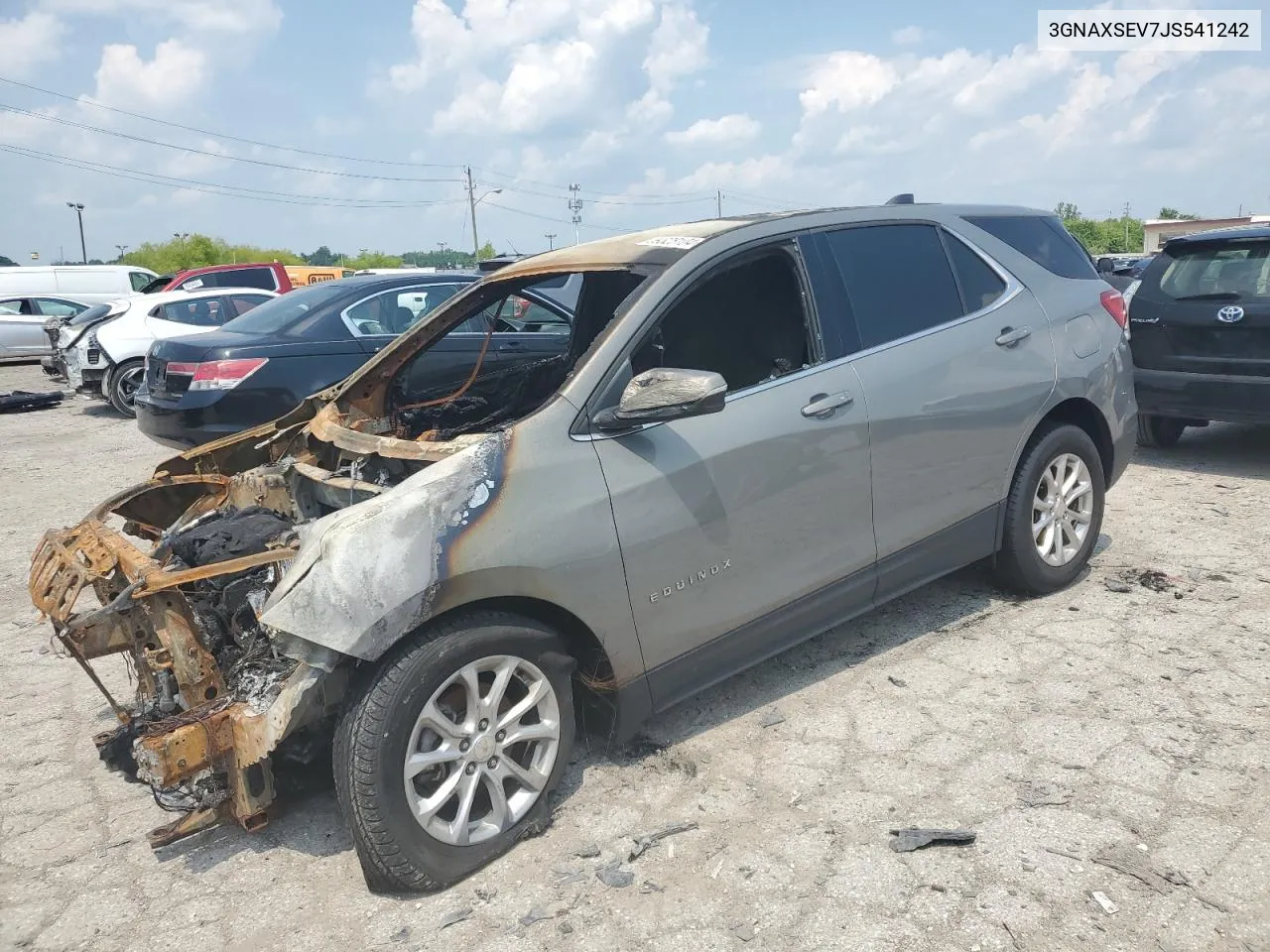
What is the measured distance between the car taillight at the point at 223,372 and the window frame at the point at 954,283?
4.67 m

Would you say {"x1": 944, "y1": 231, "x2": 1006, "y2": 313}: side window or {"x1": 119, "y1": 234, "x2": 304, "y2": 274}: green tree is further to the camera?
{"x1": 119, "y1": 234, "x2": 304, "y2": 274}: green tree

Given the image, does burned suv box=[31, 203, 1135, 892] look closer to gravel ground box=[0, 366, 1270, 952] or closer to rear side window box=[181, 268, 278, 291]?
gravel ground box=[0, 366, 1270, 952]

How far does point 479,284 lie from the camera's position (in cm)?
420

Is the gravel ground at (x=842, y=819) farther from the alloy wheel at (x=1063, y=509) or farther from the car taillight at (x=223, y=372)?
the car taillight at (x=223, y=372)

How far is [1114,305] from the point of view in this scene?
484 centimetres

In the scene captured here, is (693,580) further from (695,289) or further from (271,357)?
(271,357)

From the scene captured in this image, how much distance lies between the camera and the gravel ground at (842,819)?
2625 millimetres

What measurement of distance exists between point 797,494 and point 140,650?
226cm

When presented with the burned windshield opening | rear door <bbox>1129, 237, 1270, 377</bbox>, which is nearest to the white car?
the burned windshield opening

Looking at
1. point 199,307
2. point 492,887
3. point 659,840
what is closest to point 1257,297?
point 659,840

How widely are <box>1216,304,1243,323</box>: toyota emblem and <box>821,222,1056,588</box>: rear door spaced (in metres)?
3.11

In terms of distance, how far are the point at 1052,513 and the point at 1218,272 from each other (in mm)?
3588

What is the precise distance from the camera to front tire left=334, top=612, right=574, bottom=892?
2.67 m

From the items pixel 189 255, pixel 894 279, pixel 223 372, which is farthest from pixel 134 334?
pixel 189 255
